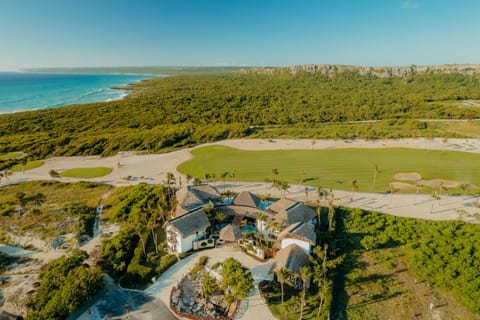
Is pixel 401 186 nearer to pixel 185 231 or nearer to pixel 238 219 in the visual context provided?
pixel 238 219

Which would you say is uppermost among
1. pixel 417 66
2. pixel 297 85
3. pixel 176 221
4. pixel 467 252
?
pixel 417 66

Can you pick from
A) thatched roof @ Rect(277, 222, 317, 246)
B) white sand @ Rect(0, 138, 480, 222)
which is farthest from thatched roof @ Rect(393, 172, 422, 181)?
thatched roof @ Rect(277, 222, 317, 246)

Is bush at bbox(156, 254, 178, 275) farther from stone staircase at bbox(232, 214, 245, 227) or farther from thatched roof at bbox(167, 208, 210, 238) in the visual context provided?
stone staircase at bbox(232, 214, 245, 227)

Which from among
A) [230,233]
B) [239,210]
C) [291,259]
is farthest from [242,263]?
[239,210]

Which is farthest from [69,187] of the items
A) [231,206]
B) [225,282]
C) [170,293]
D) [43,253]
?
[225,282]

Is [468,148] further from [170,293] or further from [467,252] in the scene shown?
[170,293]
